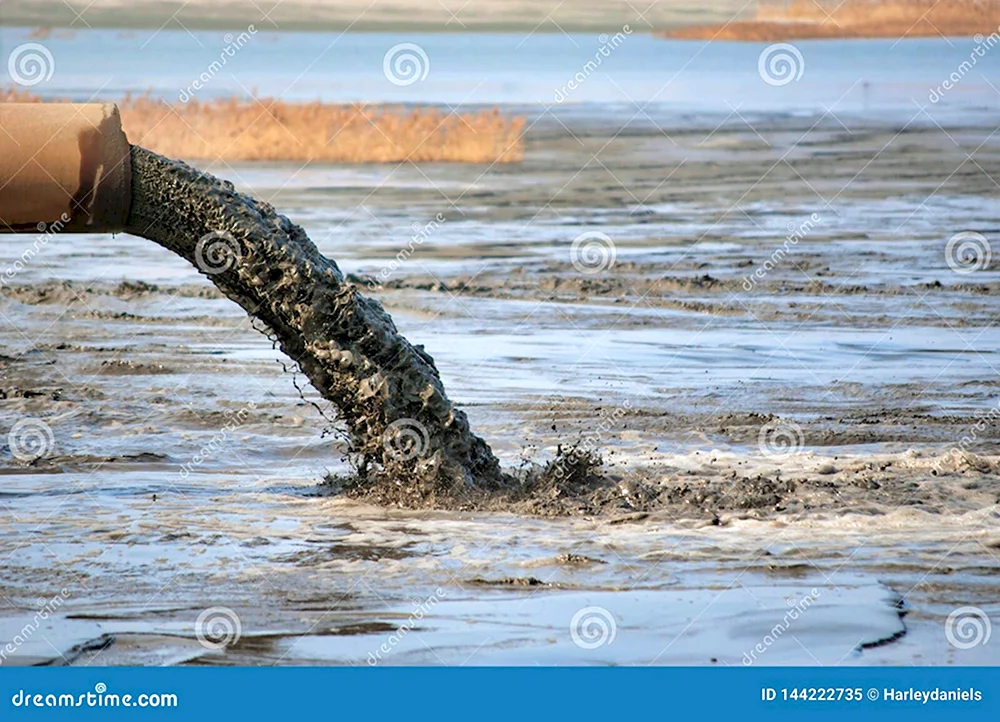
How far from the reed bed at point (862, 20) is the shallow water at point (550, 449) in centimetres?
2731

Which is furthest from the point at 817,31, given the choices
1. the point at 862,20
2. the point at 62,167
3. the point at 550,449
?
the point at 62,167

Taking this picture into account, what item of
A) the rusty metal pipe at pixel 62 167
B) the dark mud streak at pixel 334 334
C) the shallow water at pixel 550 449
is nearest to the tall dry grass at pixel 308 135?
the shallow water at pixel 550 449

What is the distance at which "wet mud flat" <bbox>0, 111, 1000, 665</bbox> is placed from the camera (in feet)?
21.2

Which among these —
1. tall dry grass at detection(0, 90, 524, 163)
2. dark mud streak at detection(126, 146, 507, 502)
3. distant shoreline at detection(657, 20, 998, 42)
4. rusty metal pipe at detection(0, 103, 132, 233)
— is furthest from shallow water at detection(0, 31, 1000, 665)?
distant shoreline at detection(657, 20, 998, 42)

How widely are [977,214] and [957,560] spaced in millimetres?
14105

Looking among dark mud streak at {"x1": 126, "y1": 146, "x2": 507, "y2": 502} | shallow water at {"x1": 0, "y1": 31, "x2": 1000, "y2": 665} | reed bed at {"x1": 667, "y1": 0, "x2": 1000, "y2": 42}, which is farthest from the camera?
reed bed at {"x1": 667, "y1": 0, "x2": 1000, "y2": 42}

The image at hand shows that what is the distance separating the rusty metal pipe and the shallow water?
1.45m

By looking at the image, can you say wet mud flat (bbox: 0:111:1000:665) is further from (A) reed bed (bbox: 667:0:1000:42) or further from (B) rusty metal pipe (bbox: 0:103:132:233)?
(A) reed bed (bbox: 667:0:1000:42)

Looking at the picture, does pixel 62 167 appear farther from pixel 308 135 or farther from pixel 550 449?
pixel 308 135

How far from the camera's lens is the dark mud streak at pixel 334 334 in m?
8.37

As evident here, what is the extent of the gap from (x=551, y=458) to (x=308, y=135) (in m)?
21.0

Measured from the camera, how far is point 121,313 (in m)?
14.7

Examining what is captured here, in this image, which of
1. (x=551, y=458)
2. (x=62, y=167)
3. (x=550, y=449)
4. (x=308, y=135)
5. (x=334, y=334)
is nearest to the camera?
(x=62, y=167)

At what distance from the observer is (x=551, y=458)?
30.8 feet
